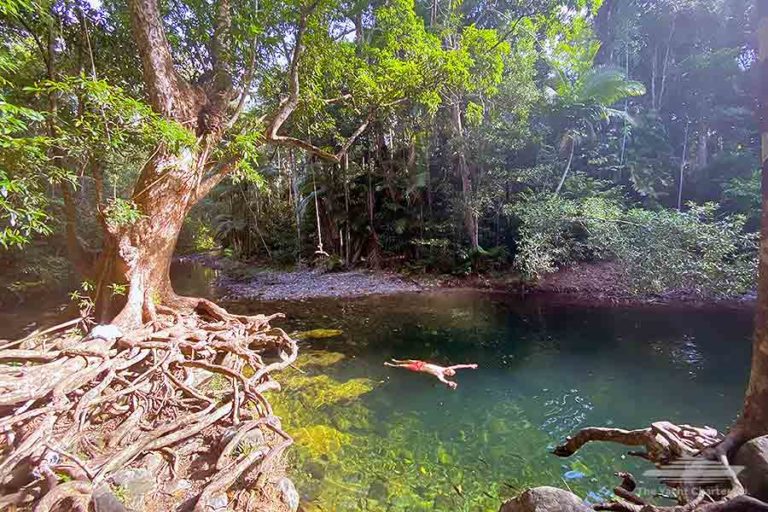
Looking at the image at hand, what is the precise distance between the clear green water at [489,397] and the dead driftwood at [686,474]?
61.5 inches

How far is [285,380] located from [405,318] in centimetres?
482

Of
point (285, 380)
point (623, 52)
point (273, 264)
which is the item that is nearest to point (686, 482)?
point (285, 380)

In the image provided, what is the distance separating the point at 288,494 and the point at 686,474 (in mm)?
3159

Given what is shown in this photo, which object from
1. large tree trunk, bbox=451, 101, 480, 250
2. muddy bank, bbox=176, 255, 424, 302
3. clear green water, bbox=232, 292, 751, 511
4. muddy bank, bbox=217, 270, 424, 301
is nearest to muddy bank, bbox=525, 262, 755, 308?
clear green water, bbox=232, 292, 751, 511

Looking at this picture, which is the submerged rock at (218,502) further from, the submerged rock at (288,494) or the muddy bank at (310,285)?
the muddy bank at (310,285)

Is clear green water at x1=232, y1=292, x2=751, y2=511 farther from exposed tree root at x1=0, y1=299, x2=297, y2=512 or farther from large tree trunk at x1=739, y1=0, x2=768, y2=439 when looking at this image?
large tree trunk at x1=739, y1=0, x2=768, y2=439

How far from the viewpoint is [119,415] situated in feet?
13.7

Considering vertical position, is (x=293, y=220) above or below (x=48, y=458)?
above

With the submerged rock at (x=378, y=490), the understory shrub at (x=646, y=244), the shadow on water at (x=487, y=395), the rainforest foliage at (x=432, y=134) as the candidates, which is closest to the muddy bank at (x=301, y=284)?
the rainforest foliage at (x=432, y=134)

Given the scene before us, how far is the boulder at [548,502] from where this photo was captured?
85.3 inches

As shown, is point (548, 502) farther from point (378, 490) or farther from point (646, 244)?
point (646, 244)

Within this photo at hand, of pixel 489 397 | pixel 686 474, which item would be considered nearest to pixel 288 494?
pixel 686 474

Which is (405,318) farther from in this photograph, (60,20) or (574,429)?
(60,20)

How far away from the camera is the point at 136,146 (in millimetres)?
5078
